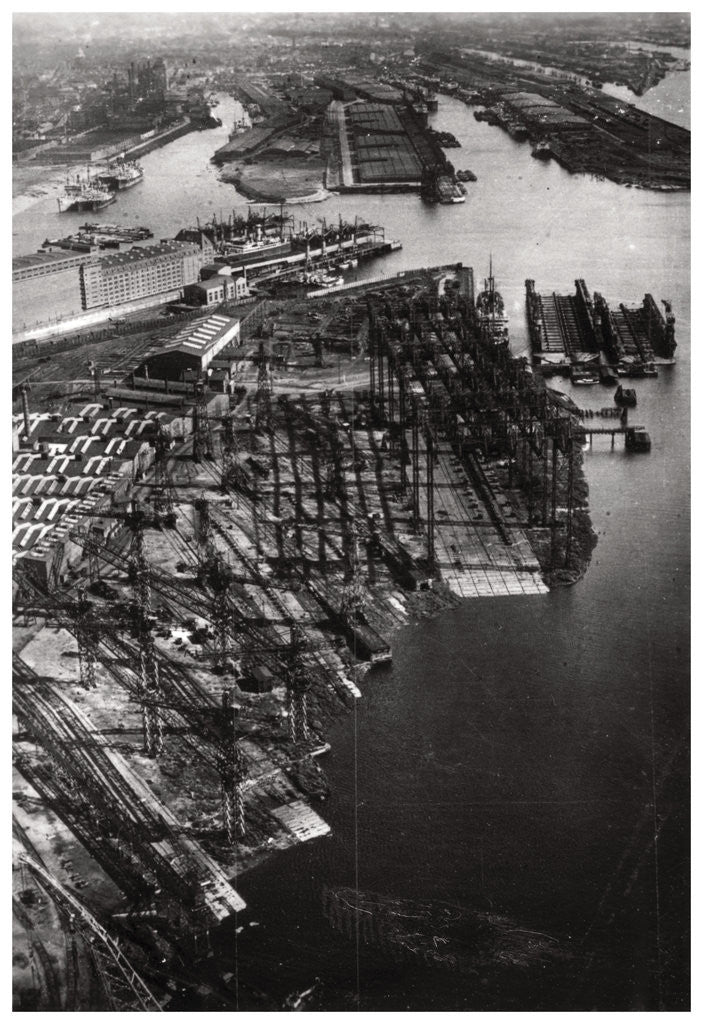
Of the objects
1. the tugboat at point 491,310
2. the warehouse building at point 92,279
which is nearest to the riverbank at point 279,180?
the warehouse building at point 92,279

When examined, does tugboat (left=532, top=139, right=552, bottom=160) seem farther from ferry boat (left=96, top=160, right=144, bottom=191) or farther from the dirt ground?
ferry boat (left=96, top=160, right=144, bottom=191)

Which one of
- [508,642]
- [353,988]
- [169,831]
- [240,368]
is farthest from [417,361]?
[353,988]

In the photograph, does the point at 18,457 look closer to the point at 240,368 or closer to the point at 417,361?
the point at 240,368

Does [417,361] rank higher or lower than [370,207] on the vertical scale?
lower

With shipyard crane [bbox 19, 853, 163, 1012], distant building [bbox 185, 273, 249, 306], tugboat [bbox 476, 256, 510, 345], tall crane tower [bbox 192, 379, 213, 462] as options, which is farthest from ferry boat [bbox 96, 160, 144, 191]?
shipyard crane [bbox 19, 853, 163, 1012]

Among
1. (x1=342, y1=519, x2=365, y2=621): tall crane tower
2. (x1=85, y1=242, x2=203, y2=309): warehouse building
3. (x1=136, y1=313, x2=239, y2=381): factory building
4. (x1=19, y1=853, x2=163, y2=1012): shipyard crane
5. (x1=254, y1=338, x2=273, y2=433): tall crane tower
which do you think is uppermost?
(x1=85, y1=242, x2=203, y2=309): warehouse building

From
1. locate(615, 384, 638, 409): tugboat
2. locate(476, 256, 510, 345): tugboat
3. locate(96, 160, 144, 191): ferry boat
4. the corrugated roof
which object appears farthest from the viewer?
locate(476, 256, 510, 345): tugboat
